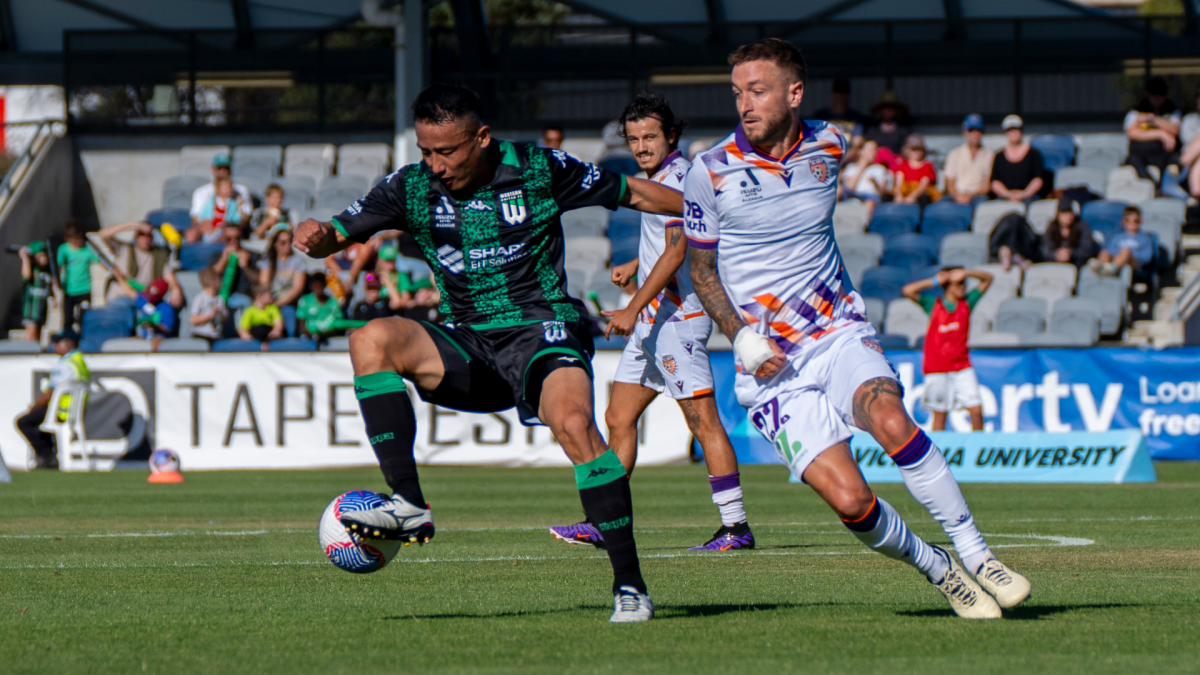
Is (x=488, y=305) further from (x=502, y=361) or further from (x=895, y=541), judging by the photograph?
(x=895, y=541)

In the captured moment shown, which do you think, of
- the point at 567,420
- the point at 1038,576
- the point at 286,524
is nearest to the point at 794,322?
the point at 567,420

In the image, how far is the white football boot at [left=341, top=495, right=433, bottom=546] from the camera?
4973mm

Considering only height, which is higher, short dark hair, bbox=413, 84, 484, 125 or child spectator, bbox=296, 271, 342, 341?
short dark hair, bbox=413, 84, 484, 125

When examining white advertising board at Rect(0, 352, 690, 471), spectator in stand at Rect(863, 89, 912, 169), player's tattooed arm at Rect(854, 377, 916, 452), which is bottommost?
white advertising board at Rect(0, 352, 690, 471)

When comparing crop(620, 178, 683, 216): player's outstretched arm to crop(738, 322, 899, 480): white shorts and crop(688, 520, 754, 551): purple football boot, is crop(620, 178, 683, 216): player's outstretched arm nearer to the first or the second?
crop(738, 322, 899, 480): white shorts

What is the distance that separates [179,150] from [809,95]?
37.0 feet

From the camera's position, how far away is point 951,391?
16547mm

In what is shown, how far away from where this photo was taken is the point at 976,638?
4738 mm

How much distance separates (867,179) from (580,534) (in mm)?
14736

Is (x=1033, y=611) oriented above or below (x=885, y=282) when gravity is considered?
below

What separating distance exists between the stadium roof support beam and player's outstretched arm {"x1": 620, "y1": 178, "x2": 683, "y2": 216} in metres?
23.3

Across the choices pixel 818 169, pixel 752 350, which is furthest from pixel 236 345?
pixel 752 350

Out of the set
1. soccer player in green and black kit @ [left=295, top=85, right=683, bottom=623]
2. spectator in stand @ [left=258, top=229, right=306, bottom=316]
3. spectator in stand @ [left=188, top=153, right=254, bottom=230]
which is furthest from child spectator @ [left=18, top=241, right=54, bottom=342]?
soccer player in green and black kit @ [left=295, top=85, right=683, bottom=623]

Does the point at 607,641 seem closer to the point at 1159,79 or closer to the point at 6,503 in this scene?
the point at 6,503
